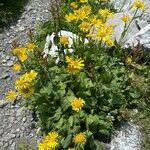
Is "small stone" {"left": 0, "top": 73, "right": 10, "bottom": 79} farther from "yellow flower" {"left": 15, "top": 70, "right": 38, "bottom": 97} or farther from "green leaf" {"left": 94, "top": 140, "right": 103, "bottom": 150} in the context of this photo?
"green leaf" {"left": 94, "top": 140, "right": 103, "bottom": 150}

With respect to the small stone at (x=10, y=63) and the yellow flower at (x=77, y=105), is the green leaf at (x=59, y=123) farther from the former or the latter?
the small stone at (x=10, y=63)

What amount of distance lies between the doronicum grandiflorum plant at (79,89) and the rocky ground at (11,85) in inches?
10.2

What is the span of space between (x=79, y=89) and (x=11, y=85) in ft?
4.88

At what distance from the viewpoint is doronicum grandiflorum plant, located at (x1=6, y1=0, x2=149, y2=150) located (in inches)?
205

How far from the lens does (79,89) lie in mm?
5453

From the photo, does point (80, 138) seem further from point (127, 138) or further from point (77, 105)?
point (127, 138)

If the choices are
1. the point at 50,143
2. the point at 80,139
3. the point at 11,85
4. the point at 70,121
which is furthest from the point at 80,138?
the point at 11,85

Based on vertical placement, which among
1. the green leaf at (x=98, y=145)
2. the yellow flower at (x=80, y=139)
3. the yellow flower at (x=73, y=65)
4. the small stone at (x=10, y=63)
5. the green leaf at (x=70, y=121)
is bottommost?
the small stone at (x=10, y=63)

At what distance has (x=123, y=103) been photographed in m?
5.62

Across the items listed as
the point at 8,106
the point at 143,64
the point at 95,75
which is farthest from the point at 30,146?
the point at 143,64

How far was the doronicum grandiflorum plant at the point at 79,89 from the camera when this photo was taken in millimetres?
5207

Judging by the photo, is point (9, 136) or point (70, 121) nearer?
point (70, 121)

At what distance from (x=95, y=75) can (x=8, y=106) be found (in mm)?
1485

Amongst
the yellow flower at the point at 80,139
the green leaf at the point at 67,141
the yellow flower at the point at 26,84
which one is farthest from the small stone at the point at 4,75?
the yellow flower at the point at 80,139
